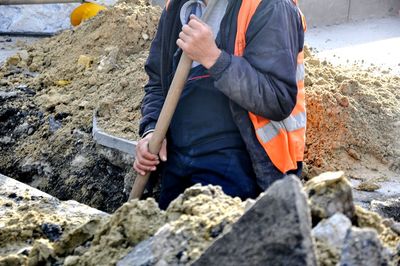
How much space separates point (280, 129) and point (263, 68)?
29 cm

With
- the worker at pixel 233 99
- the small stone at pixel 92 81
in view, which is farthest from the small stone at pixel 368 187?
the small stone at pixel 92 81

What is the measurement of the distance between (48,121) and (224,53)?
2456 millimetres

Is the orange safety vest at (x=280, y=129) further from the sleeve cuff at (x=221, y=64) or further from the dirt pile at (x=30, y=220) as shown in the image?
the dirt pile at (x=30, y=220)

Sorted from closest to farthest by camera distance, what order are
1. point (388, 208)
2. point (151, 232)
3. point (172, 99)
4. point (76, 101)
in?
1. point (151, 232)
2. point (172, 99)
3. point (388, 208)
4. point (76, 101)

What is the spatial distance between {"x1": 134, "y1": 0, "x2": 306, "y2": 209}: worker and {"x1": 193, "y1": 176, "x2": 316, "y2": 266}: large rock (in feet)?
3.61

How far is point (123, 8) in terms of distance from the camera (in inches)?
243

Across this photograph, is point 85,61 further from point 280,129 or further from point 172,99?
point 280,129

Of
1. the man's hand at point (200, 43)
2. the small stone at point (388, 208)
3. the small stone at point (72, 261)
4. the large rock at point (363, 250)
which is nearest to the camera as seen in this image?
the large rock at point (363, 250)

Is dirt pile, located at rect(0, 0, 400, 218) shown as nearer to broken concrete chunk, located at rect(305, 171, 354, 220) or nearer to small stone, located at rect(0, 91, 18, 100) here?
small stone, located at rect(0, 91, 18, 100)

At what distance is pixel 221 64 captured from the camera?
3.13 m

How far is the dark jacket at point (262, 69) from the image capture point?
3143mm

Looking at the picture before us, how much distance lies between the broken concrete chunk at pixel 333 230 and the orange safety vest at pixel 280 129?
106 cm

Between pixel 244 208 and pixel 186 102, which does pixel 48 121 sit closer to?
pixel 186 102

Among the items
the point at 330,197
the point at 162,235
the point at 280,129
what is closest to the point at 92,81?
the point at 280,129
